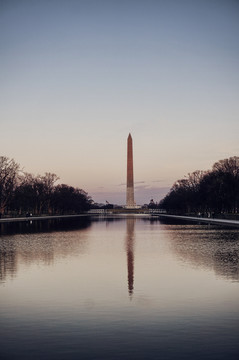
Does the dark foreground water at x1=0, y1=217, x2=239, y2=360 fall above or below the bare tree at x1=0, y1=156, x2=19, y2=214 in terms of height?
below

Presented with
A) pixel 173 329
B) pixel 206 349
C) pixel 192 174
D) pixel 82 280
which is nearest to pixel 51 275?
pixel 82 280

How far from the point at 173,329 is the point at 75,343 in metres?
1.86

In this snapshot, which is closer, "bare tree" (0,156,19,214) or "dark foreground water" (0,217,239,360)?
"dark foreground water" (0,217,239,360)

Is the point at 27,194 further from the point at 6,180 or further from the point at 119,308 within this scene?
the point at 119,308

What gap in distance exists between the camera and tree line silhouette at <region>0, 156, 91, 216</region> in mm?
78938

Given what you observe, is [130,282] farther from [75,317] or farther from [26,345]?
[26,345]

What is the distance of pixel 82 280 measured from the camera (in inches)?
542

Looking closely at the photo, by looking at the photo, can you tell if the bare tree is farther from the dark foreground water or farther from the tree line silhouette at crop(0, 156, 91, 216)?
the dark foreground water

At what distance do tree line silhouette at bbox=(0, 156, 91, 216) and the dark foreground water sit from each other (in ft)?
204

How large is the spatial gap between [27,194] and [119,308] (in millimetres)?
88397

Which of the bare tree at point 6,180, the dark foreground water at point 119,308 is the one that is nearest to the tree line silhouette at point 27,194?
the bare tree at point 6,180

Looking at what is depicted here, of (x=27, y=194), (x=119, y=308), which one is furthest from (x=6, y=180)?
(x=119, y=308)

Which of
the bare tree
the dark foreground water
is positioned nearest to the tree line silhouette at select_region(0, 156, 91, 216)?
the bare tree

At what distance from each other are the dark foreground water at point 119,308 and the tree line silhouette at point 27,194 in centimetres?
6208
